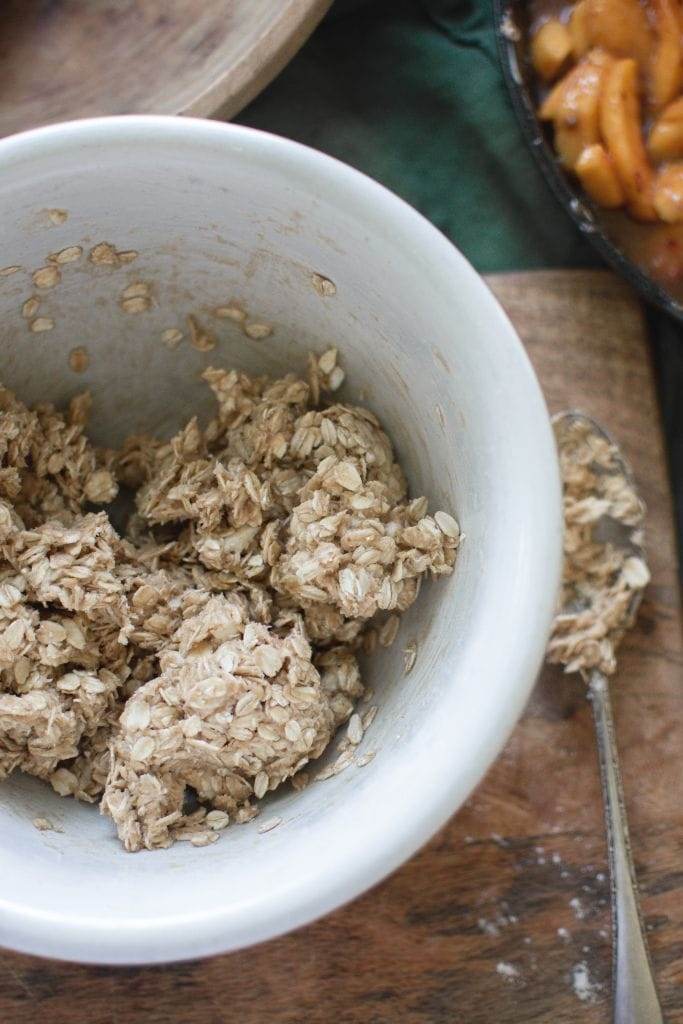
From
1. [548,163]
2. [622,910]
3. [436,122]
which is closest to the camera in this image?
[622,910]

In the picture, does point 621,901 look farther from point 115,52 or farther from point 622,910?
point 115,52

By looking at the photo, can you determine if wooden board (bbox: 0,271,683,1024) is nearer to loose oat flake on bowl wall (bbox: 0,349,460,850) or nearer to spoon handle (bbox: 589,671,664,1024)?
spoon handle (bbox: 589,671,664,1024)

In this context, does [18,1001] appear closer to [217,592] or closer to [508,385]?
[217,592]

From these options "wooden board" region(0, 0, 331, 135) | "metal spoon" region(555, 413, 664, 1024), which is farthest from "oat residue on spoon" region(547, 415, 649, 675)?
"wooden board" region(0, 0, 331, 135)

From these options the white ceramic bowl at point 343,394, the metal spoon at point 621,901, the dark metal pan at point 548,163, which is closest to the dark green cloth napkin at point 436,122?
the dark metal pan at point 548,163

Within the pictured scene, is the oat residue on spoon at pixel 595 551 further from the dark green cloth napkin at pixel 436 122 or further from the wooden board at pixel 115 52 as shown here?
the wooden board at pixel 115 52

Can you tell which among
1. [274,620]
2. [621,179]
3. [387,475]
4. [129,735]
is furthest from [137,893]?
[621,179]

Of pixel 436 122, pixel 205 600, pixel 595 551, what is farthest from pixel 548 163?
pixel 205 600
